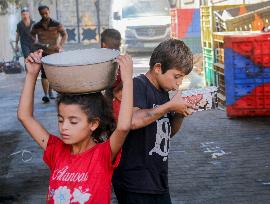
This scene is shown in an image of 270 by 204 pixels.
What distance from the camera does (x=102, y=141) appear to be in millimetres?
2861

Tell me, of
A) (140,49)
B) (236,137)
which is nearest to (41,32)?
(236,137)

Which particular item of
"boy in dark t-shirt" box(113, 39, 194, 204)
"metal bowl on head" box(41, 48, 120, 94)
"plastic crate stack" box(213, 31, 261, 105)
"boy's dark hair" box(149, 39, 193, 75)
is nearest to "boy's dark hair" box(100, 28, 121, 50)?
"boy in dark t-shirt" box(113, 39, 194, 204)

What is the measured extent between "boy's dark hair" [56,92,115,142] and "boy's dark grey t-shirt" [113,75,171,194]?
178 millimetres

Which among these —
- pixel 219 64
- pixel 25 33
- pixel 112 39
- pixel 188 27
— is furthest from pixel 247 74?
pixel 188 27

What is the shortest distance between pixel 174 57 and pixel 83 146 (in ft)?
2.14

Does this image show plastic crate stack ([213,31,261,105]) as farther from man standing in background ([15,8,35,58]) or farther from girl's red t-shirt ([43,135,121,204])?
girl's red t-shirt ([43,135,121,204])

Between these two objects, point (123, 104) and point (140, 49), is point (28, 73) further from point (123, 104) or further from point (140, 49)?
point (140, 49)

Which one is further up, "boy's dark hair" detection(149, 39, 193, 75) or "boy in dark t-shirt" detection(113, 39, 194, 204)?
"boy's dark hair" detection(149, 39, 193, 75)

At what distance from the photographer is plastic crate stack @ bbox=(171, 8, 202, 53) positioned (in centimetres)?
1692

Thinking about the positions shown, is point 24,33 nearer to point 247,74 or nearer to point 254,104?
point 247,74

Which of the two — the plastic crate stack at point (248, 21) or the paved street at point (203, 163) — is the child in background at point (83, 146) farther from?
the plastic crate stack at point (248, 21)

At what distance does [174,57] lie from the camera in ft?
9.17

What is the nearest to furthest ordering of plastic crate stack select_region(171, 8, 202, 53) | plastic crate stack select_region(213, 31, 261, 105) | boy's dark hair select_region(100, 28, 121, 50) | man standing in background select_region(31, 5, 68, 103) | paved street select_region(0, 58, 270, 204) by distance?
paved street select_region(0, 58, 270, 204)
boy's dark hair select_region(100, 28, 121, 50)
plastic crate stack select_region(213, 31, 261, 105)
man standing in background select_region(31, 5, 68, 103)
plastic crate stack select_region(171, 8, 202, 53)

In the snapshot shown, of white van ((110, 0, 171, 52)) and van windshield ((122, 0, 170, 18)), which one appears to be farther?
van windshield ((122, 0, 170, 18))
